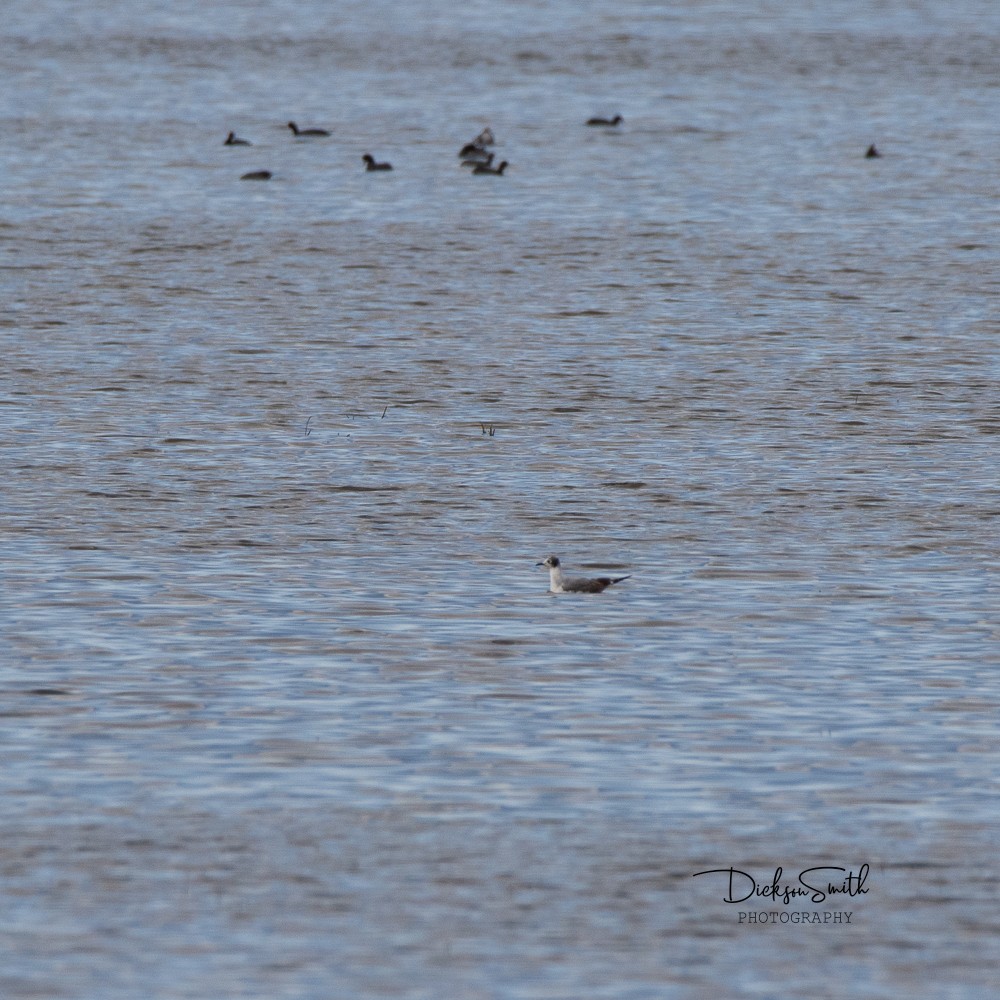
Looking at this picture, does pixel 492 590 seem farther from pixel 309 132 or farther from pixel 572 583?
pixel 309 132

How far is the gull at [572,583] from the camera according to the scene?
21.3 metres

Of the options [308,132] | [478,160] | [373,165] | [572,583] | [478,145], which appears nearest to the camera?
[572,583]

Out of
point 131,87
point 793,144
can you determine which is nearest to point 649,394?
point 793,144

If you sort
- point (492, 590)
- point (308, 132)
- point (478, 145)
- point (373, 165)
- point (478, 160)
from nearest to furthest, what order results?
point (492, 590) → point (373, 165) → point (478, 160) → point (478, 145) → point (308, 132)

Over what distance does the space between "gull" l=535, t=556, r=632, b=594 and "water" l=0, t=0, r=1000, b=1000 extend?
22 cm

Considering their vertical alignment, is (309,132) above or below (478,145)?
above

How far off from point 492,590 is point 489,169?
127 feet

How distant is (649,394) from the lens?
32094 millimetres

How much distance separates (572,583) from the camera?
69.9ft

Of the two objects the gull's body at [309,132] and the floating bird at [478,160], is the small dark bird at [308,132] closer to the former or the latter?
the gull's body at [309,132]

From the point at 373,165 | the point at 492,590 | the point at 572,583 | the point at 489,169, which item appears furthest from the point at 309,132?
the point at 572,583

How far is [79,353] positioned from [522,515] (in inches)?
475

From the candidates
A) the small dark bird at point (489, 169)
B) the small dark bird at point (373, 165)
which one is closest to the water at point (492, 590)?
the small dark bird at point (373, 165)

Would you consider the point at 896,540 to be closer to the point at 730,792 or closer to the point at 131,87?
the point at 730,792
